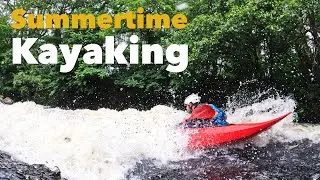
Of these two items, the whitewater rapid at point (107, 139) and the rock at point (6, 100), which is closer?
the whitewater rapid at point (107, 139)

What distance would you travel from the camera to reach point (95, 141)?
6789 millimetres

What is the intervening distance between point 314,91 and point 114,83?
5591 millimetres

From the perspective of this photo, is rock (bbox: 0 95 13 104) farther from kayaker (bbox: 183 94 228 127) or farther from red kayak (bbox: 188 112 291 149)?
red kayak (bbox: 188 112 291 149)

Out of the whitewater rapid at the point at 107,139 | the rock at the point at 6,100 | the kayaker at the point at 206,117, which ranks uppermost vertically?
the kayaker at the point at 206,117

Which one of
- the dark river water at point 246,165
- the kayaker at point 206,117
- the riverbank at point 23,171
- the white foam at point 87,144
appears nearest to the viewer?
the riverbank at point 23,171

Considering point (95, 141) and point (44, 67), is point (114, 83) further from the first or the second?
point (95, 141)

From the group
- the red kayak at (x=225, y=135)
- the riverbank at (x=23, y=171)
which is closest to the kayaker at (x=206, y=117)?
the red kayak at (x=225, y=135)

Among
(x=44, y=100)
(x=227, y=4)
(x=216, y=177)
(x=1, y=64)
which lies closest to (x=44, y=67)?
(x=44, y=100)

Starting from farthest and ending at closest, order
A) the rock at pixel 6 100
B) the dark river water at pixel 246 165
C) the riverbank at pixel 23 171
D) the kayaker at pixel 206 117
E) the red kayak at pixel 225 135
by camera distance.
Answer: the rock at pixel 6 100 → the kayaker at pixel 206 117 → the red kayak at pixel 225 135 → the dark river water at pixel 246 165 → the riverbank at pixel 23 171

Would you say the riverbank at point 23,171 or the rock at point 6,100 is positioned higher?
the rock at point 6,100

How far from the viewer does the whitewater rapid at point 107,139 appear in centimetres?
588

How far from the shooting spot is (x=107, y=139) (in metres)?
7.15

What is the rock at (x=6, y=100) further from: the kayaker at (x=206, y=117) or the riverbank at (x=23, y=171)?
the riverbank at (x=23, y=171)

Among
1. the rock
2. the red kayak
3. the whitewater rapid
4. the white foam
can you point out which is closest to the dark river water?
the red kayak
